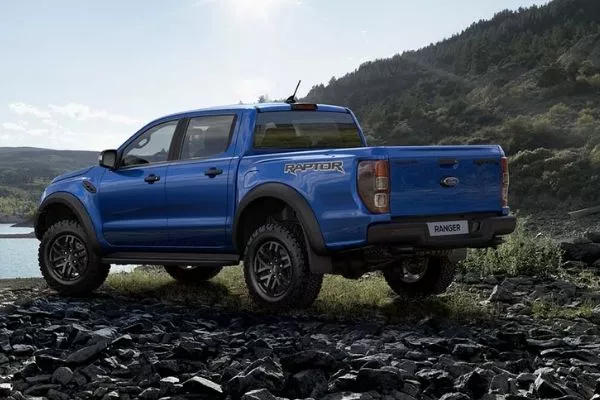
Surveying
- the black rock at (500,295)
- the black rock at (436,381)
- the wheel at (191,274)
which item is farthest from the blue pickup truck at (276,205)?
the black rock at (436,381)

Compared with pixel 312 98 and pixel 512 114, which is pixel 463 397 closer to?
pixel 512 114

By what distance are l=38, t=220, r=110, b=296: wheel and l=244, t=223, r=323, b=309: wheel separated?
2.28 metres

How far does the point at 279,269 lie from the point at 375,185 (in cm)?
138

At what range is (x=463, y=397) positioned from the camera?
4.40 metres

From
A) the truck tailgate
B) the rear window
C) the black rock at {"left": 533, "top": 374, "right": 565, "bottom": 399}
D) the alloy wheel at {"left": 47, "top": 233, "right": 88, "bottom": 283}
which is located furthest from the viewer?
the alloy wheel at {"left": 47, "top": 233, "right": 88, "bottom": 283}

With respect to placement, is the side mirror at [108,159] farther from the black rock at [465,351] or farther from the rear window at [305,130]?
the black rock at [465,351]

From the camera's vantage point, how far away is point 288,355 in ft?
17.3

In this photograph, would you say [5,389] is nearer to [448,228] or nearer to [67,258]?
[448,228]

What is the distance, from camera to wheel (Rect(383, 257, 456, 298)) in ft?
26.1

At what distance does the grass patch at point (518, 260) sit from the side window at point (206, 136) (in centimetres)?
388

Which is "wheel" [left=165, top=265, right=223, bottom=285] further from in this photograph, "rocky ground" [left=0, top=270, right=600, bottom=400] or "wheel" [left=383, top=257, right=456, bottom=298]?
"wheel" [left=383, top=257, right=456, bottom=298]

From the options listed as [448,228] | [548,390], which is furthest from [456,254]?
[548,390]

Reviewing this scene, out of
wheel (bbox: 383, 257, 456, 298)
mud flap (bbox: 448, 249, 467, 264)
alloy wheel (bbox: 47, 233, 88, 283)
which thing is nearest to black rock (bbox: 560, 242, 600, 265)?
wheel (bbox: 383, 257, 456, 298)

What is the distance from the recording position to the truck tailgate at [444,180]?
6367mm
